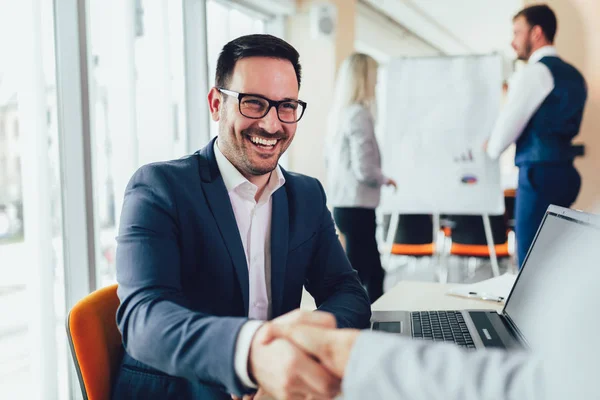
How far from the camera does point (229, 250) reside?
1.10m

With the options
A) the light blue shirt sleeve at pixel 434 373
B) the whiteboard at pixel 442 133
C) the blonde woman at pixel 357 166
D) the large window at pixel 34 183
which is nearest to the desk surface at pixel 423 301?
the light blue shirt sleeve at pixel 434 373

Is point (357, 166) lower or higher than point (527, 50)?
lower

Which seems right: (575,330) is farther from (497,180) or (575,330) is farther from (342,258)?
(497,180)

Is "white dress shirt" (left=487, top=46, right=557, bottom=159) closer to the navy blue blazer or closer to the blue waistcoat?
the blue waistcoat

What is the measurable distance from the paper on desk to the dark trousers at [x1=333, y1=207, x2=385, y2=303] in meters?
1.60

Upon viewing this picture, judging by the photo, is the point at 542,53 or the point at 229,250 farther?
the point at 542,53

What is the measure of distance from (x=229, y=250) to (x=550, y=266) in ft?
2.15

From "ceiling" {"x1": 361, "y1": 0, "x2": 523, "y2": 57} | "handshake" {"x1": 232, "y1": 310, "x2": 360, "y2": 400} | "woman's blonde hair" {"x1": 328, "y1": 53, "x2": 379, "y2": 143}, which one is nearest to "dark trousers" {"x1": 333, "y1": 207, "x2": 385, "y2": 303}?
"woman's blonde hair" {"x1": 328, "y1": 53, "x2": 379, "y2": 143}

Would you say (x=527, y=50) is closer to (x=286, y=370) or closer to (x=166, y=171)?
(x=166, y=171)

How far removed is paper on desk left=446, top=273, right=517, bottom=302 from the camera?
4.89ft

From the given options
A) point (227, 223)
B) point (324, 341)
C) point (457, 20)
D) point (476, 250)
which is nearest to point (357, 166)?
point (476, 250)

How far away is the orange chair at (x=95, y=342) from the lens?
3.23ft

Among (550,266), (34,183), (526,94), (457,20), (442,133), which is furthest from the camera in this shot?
(457,20)

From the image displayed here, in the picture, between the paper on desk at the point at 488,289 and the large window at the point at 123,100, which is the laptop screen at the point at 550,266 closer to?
the paper on desk at the point at 488,289
